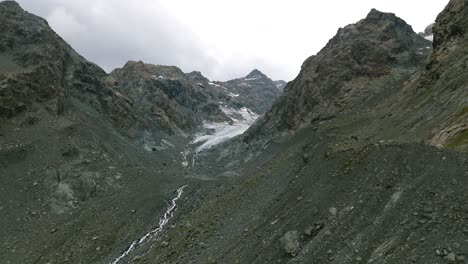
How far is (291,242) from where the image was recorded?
26.9 metres

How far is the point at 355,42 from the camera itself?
79.5 meters

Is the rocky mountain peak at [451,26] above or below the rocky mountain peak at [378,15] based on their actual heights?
below

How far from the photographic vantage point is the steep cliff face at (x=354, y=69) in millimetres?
66875

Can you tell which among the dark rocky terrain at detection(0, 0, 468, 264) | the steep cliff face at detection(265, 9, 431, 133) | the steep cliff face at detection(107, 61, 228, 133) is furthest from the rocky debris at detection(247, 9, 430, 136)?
the steep cliff face at detection(107, 61, 228, 133)

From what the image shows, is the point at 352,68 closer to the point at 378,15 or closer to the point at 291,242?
the point at 378,15

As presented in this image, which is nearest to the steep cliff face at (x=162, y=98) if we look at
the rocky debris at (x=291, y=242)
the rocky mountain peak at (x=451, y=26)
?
the rocky mountain peak at (x=451, y=26)

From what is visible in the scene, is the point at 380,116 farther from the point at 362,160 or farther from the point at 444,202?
the point at 444,202

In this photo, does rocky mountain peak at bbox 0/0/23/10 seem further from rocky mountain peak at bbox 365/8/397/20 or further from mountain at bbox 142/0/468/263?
rocky mountain peak at bbox 365/8/397/20

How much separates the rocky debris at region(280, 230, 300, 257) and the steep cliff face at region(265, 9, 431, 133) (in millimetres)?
37319

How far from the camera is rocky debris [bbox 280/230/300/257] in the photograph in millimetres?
26281

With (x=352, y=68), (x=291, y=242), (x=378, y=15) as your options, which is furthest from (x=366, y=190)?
(x=378, y=15)

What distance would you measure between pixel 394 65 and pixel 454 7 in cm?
2226

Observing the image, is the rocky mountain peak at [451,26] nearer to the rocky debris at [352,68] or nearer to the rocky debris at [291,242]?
the rocky debris at [352,68]

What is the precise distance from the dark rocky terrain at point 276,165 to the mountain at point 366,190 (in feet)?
0.39
